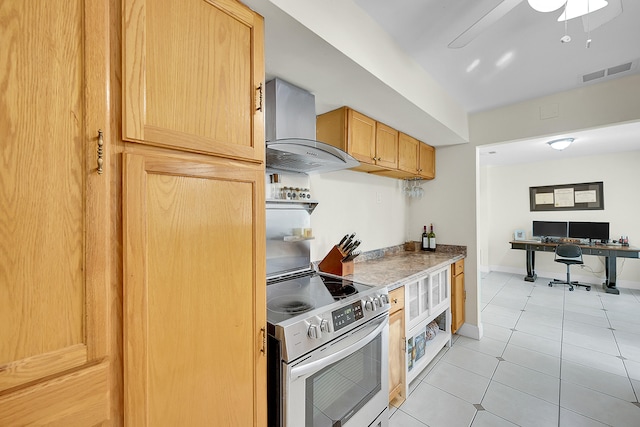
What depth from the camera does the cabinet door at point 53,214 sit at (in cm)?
60

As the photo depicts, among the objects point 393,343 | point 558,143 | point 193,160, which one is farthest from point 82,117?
point 558,143

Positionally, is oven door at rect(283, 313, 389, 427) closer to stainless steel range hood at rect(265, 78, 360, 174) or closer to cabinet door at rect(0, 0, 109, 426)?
cabinet door at rect(0, 0, 109, 426)

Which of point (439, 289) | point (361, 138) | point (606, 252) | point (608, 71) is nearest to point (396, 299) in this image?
point (439, 289)

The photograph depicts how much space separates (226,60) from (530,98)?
292cm

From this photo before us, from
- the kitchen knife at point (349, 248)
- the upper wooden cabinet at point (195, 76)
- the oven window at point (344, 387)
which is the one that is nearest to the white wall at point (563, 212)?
the kitchen knife at point (349, 248)

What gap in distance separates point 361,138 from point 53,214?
189 cm

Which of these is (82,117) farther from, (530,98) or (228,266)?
A: (530,98)

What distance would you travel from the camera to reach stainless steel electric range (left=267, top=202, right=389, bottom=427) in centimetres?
116

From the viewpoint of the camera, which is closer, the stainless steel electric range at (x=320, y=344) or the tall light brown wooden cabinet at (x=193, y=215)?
the tall light brown wooden cabinet at (x=193, y=215)

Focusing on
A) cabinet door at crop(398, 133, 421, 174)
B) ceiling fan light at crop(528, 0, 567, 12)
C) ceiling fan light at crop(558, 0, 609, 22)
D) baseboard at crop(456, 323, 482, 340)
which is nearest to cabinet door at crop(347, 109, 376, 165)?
cabinet door at crop(398, 133, 421, 174)

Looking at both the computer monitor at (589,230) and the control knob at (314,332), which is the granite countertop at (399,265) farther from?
the computer monitor at (589,230)

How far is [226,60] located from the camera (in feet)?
3.26

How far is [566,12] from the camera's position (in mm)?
1446

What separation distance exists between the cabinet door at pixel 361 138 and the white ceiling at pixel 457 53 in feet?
0.27
